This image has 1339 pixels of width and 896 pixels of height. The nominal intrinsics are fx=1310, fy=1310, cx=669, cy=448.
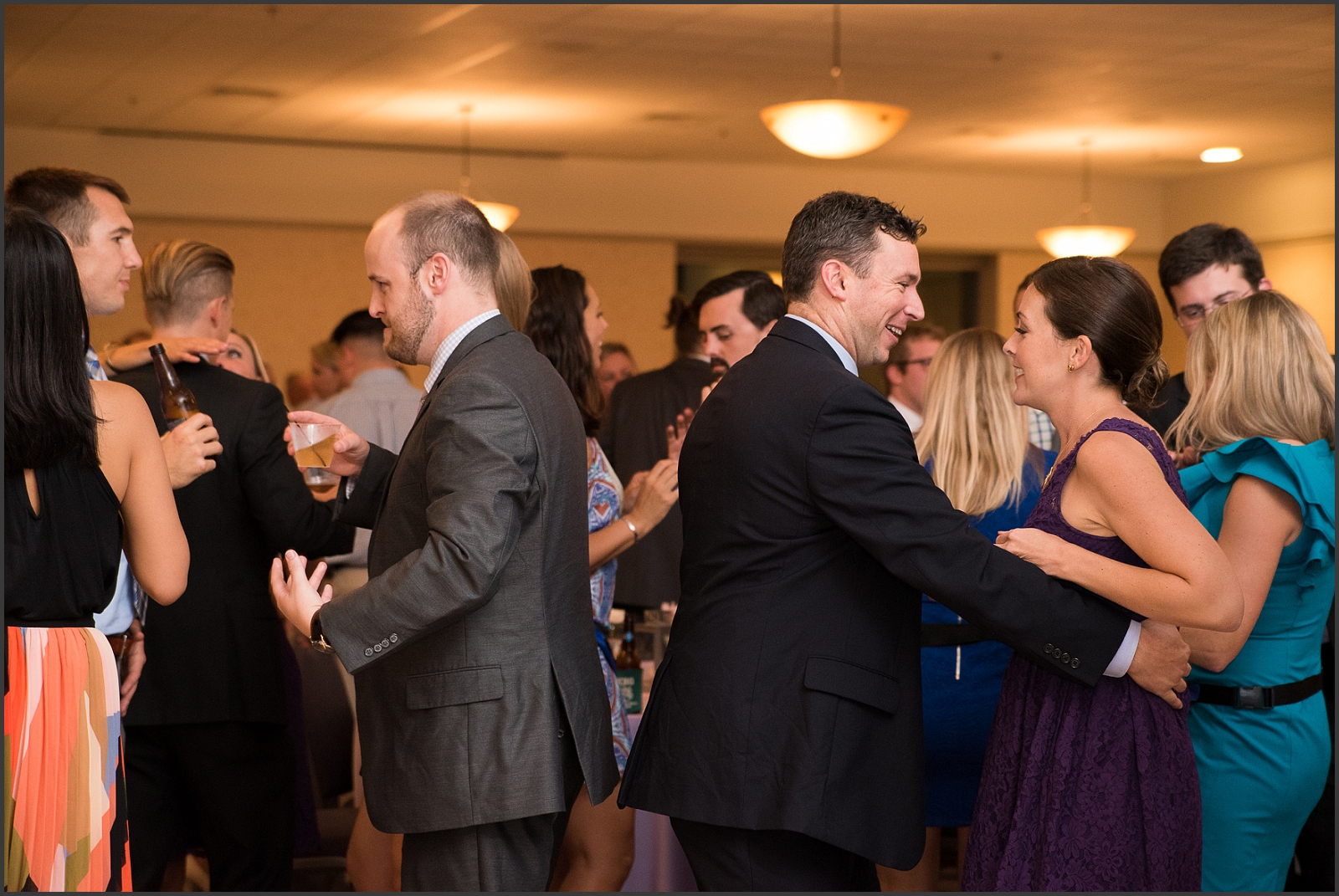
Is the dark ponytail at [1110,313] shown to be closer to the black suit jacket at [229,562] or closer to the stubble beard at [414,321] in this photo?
the stubble beard at [414,321]

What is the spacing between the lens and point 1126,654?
1.93 metres

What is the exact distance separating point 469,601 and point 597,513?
1.03 metres

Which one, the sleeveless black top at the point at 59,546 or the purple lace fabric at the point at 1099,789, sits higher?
the sleeveless black top at the point at 59,546

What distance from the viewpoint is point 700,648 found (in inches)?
75.5

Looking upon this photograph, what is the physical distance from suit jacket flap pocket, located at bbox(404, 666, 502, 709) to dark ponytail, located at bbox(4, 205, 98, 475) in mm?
625

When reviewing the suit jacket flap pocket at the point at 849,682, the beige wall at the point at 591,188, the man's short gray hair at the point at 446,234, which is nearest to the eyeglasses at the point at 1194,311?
the suit jacket flap pocket at the point at 849,682

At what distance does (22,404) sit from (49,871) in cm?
68

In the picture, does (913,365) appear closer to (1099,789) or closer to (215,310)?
(215,310)

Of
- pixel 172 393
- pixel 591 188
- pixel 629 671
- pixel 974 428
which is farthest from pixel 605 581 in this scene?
pixel 591 188

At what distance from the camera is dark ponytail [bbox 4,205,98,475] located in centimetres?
185

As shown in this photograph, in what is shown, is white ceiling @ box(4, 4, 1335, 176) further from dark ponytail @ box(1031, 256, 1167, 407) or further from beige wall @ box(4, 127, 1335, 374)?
dark ponytail @ box(1031, 256, 1167, 407)

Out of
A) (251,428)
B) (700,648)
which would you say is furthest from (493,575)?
(251,428)

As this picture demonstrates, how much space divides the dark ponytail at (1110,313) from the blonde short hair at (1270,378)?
1.44ft

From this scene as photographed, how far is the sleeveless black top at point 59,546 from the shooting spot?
1.91 metres
